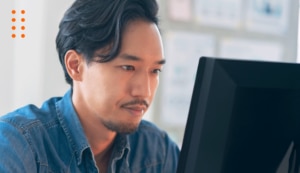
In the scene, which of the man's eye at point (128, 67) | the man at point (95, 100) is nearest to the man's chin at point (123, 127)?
the man at point (95, 100)

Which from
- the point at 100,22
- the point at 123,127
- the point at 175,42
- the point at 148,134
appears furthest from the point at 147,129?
the point at 175,42

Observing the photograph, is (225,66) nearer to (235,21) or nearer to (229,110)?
(229,110)

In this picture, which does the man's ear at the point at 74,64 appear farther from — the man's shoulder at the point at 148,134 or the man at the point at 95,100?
the man's shoulder at the point at 148,134

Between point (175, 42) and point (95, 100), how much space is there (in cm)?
79

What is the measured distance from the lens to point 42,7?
4.87 feet

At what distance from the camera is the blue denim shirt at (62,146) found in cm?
103

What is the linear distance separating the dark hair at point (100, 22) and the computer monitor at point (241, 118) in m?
0.46

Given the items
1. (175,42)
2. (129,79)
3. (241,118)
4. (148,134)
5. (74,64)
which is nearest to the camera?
(241,118)

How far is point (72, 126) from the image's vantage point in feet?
3.80

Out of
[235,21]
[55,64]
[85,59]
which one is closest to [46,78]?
[55,64]

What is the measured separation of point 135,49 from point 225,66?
441 millimetres

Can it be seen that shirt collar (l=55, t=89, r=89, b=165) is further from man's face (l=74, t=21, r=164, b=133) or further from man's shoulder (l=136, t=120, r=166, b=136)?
man's shoulder (l=136, t=120, r=166, b=136)

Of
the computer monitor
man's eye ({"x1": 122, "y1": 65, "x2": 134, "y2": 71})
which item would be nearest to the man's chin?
man's eye ({"x1": 122, "y1": 65, "x2": 134, "y2": 71})

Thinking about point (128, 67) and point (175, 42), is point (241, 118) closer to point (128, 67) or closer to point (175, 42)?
point (128, 67)
